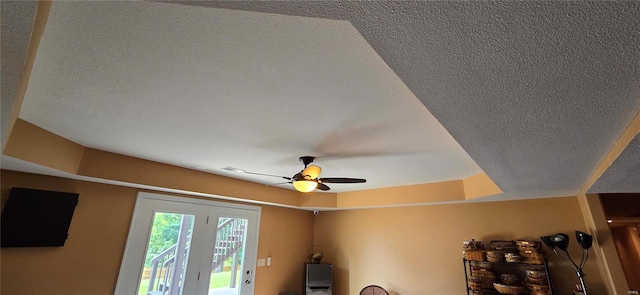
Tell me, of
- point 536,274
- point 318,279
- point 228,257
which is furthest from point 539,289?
point 228,257

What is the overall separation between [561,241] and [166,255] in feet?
15.4

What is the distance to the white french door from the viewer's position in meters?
3.14

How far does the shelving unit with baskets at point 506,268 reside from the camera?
3.02 m

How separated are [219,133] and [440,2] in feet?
6.38

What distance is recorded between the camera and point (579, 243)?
2949mm

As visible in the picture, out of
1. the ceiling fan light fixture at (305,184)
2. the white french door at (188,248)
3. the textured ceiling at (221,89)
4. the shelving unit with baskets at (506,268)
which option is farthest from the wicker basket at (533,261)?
the white french door at (188,248)

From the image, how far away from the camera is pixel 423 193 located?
3889 mm

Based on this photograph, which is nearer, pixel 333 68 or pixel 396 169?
pixel 333 68

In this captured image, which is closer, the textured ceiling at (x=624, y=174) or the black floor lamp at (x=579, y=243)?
the textured ceiling at (x=624, y=174)

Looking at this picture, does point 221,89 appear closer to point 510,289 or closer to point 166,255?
point 166,255

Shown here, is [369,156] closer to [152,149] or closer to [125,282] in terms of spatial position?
[152,149]

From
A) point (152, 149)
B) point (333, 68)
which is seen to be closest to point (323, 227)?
point (152, 149)

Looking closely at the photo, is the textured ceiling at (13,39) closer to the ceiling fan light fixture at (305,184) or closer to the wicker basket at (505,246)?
the ceiling fan light fixture at (305,184)

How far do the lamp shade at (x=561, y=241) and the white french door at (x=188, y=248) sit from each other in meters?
4.01
